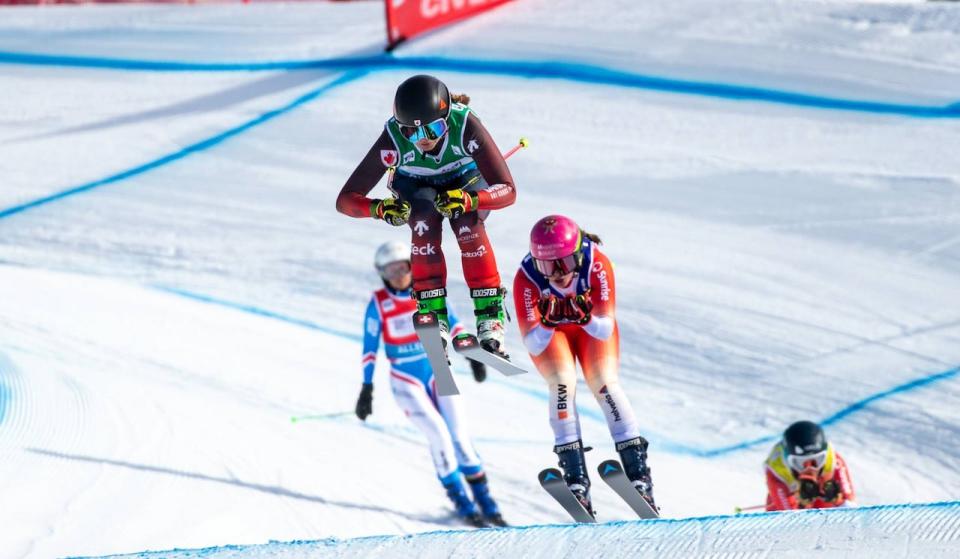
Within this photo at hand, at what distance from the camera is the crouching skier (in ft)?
33.8

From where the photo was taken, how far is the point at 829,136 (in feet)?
52.3

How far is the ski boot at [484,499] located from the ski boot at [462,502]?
0.06 m

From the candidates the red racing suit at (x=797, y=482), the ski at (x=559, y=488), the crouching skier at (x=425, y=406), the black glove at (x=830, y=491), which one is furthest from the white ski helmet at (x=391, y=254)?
the black glove at (x=830, y=491)

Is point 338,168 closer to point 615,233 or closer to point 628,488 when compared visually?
point 615,233

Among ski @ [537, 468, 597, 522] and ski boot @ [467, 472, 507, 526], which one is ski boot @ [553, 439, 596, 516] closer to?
ski @ [537, 468, 597, 522]

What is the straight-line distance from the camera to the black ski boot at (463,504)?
1031cm

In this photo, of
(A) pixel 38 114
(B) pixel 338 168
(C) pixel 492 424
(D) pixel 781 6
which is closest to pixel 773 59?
(D) pixel 781 6

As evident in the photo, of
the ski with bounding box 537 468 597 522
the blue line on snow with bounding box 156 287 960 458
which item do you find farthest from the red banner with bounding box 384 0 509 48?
the ski with bounding box 537 468 597 522

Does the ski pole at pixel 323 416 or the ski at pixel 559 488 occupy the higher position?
the ski at pixel 559 488

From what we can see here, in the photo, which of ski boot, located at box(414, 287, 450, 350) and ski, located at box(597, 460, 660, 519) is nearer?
ski boot, located at box(414, 287, 450, 350)

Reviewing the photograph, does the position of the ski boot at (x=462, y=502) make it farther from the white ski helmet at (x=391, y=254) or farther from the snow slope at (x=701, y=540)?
the snow slope at (x=701, y=540)

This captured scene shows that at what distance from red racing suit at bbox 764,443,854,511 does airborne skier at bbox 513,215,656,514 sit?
8.85 feet

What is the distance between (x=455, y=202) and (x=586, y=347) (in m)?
1.48

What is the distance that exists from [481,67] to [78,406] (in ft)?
29.4
